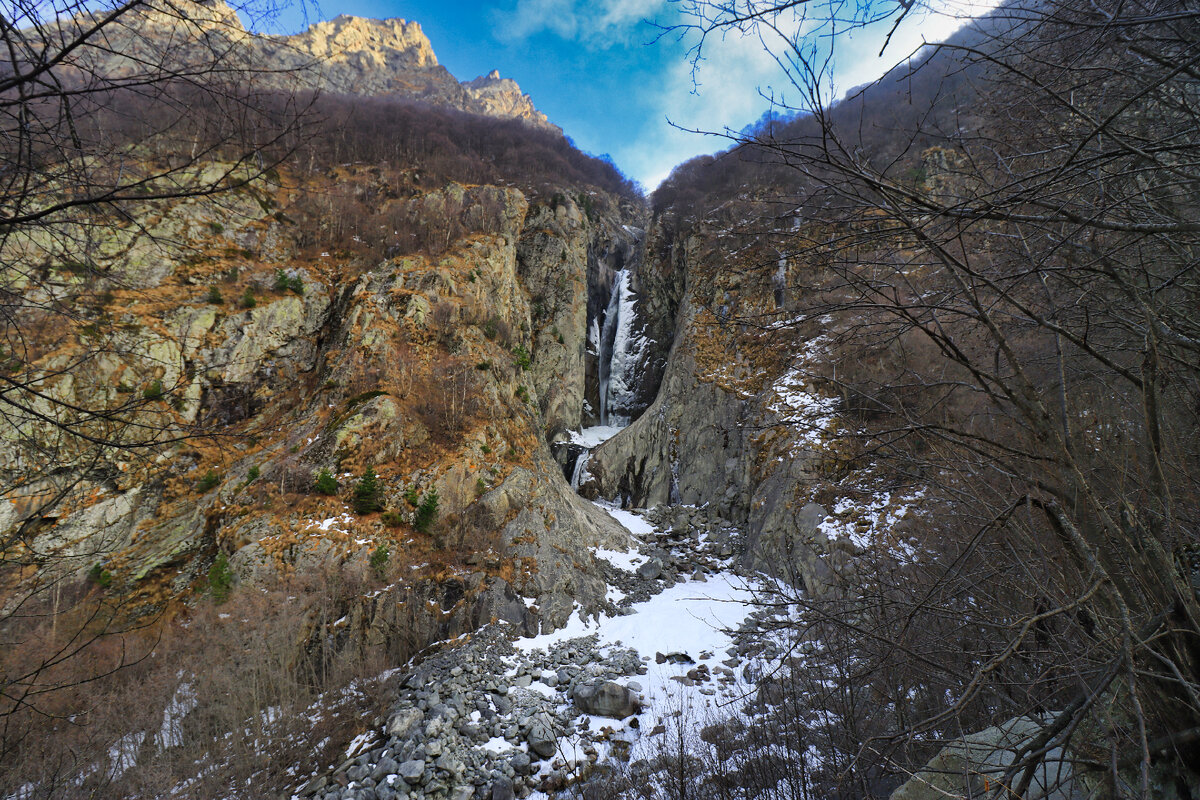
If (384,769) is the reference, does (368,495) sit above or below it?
above

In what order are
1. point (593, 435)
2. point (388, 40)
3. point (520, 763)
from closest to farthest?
point (520, 763)
point (593, 435)
point (388, 40)

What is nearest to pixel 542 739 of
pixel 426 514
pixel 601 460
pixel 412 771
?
pixel 412 771

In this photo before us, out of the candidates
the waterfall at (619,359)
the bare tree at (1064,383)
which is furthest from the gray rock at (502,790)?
the waterfall at (619,359)

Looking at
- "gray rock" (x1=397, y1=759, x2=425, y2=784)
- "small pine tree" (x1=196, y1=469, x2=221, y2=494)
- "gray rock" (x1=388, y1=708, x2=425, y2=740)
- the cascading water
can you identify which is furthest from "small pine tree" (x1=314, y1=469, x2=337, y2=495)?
the cascading water

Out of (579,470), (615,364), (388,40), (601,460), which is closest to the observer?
(601,460)

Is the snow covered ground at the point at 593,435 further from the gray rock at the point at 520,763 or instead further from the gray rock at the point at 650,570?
the gray rock at the point at 520,763

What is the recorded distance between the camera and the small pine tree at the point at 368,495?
991 cm

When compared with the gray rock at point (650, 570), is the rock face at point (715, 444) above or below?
above

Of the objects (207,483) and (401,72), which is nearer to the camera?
(207,483)

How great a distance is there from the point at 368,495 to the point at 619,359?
18770 mm

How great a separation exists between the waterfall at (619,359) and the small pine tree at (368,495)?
658 inches

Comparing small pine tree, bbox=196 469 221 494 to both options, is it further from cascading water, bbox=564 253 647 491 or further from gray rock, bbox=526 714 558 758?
→ cascading water, bbox=564 253 647 491

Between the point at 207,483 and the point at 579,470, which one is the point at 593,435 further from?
the point at 207,483

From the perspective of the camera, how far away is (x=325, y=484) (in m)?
9.79
